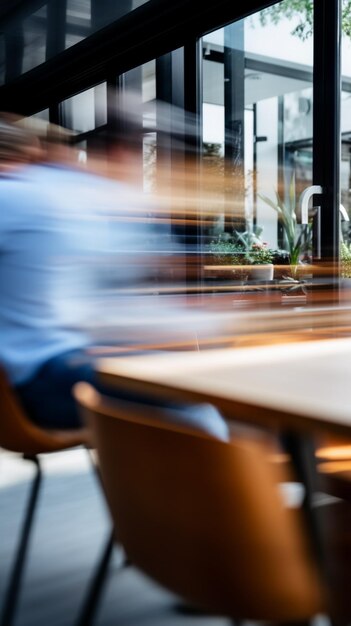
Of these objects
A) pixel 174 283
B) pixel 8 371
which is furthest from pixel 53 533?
pixel 174 283

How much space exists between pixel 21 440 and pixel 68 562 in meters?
0.58

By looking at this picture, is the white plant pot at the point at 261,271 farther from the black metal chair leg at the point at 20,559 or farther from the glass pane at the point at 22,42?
the glass pane at the point at 22,42

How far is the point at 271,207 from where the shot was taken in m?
4.20

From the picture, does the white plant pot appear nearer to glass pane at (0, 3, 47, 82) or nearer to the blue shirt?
the blue shirt

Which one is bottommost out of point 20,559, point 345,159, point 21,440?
point 20,559

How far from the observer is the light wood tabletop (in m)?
0.89

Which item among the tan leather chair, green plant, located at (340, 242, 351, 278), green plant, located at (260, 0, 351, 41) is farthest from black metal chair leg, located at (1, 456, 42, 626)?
green plant, located at (260, 0, 351, 41)

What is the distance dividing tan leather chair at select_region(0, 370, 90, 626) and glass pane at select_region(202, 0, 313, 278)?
8.30ft

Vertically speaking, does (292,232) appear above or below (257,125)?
below

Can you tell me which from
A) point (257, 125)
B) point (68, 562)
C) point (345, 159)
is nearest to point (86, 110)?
point (257, 125)

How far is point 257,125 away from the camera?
426cm

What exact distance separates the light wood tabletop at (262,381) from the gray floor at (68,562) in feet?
1.03

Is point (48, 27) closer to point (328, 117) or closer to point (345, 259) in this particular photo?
point (328, 117)

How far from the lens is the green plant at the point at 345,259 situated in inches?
146
